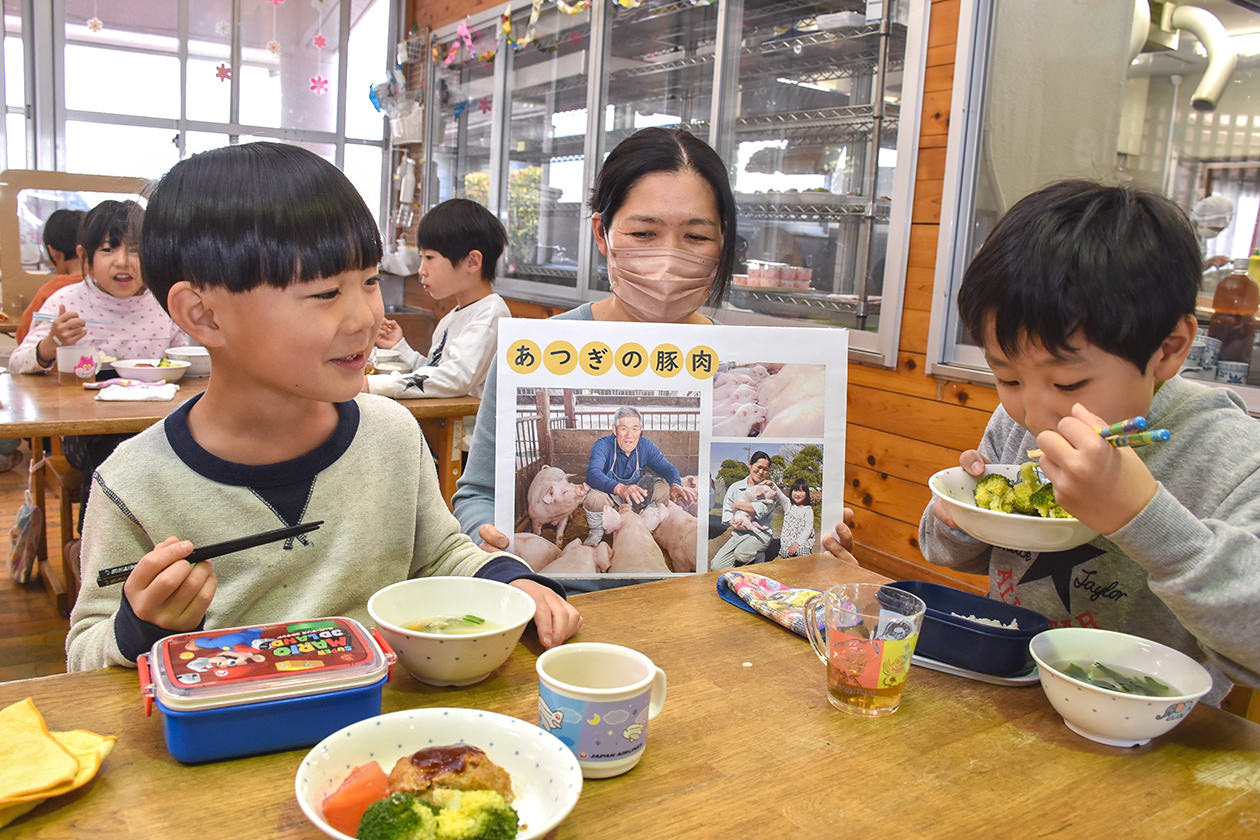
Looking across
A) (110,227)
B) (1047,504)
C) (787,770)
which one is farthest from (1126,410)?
(110,227)

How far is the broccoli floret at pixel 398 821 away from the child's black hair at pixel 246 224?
636 millimetres

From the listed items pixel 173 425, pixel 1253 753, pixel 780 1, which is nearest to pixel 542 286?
pixel 780 1

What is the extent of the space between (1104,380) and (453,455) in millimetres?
2495

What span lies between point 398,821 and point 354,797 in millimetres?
71

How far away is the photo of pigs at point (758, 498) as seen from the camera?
1.40 meters

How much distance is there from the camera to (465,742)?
770 millimetres

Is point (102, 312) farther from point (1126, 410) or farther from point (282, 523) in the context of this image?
point (1126, 410)

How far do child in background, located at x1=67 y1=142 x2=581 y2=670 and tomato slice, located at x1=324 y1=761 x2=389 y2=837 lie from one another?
1.18 ft

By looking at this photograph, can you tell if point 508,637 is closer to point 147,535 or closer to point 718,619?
point 718,619

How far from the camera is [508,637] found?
92 centimetres

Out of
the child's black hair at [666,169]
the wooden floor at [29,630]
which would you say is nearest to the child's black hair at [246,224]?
the child's black hair at [666,169]

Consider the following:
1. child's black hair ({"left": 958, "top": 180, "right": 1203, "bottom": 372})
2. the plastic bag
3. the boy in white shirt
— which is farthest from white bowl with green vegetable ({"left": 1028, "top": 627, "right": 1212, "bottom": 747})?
the plastic bag

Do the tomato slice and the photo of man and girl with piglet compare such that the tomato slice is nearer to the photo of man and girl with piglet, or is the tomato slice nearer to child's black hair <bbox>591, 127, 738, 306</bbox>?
the photo of man and girl with piglet

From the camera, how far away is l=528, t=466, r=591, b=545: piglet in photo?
1355 mm
